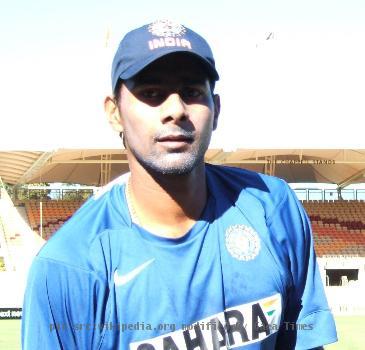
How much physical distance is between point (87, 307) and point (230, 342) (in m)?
0.39

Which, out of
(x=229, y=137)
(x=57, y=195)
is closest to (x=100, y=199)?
(x=229, y=137)

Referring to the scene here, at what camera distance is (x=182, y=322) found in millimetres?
1815

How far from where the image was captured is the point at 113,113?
2002 millimetres

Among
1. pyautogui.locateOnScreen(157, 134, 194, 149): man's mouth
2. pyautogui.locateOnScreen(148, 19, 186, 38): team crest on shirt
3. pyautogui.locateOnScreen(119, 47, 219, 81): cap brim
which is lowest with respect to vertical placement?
pyautogui.locateOnScreen(157, 134, 194, 149): man's mouth

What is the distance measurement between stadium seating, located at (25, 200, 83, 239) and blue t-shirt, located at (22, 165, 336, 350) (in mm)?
24624

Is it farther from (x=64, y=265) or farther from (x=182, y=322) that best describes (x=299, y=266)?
(x=64, y=265)

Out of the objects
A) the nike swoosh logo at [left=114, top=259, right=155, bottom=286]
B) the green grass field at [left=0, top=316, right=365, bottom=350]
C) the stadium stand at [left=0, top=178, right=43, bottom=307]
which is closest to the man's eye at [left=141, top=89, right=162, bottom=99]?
the nike swoosh logo at [left=114, top=259, right=155, bottom=286]

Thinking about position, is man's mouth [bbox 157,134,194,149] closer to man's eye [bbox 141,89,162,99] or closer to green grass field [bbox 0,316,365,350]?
man's eye [bbox 141,89,162,99]

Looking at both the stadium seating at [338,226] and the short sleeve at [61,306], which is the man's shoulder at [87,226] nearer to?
the short sleeve at [61,306]

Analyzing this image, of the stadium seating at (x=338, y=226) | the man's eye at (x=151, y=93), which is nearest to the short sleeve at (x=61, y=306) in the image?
the man's eye at (x=151, y=93)

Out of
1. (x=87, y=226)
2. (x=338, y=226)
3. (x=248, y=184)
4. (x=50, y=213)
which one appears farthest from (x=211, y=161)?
(x=87, y=226)

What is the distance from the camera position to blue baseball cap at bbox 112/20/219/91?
1799mm

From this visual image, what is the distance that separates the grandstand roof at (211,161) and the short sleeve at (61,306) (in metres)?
20.8

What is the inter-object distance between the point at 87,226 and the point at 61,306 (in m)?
0.22
